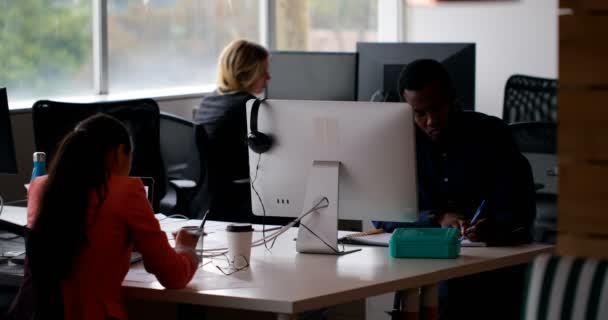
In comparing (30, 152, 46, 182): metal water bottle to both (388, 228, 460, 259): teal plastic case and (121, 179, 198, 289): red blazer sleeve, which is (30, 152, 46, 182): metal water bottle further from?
(388, 228, 460, 259): teal plastic case

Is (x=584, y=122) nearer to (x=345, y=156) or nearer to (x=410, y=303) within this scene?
(x=410, y=303)

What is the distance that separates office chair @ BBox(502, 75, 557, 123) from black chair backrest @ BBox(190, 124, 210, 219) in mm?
1904

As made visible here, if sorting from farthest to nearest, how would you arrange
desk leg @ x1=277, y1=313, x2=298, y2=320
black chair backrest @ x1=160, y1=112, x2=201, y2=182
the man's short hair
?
black chair backrest @ x1=160, y1=112, x2=201, y2=182, the man's short hair, desk leg @ x1=277, y1=313, x2=298, y2=320

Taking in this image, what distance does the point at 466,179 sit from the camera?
3514 millimetres

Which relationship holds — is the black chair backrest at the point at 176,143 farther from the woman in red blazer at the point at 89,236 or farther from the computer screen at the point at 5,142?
the woman in red blazer at the point at 89,236

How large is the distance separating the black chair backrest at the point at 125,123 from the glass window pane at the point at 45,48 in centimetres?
90

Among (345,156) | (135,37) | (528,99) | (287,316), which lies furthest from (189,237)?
(528,99)

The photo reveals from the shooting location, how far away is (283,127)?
10.3 ft

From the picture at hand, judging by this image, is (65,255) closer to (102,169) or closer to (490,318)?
(102,169)

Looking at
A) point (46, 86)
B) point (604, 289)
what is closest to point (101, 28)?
point (46, 86)

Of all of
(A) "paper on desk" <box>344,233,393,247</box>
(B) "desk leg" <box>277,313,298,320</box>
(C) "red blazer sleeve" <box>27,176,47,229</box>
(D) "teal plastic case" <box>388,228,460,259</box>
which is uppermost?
(C) "red blazer sleeve" <box>27,176,47,229</box>

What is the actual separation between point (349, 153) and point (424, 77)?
56 cm

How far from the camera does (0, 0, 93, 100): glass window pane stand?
508 centimetres

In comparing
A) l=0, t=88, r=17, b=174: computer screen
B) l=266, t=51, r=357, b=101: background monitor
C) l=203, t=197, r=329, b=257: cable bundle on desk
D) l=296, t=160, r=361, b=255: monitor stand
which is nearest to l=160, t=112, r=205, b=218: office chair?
l=266, t=51, r=357, b=101: background monitor
